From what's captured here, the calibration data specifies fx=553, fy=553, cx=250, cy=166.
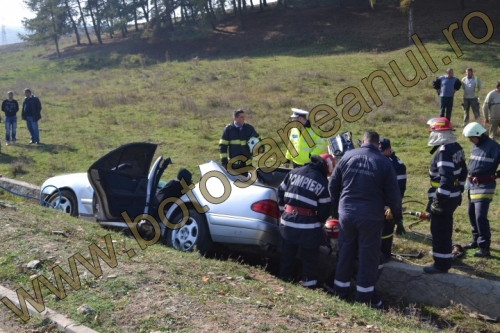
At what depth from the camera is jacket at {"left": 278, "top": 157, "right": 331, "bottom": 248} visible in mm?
6012

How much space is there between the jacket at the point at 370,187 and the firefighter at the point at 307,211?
42cm

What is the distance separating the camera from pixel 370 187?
5.54m

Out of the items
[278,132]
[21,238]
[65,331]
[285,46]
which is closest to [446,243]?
[65,331]

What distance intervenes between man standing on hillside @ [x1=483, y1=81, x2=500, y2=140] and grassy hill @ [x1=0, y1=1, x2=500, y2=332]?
750 mm

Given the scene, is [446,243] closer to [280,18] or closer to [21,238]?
[21,238]

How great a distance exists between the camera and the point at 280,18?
5166cm

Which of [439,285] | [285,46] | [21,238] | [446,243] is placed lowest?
[439,285]

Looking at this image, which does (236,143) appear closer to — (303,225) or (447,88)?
(303,225)

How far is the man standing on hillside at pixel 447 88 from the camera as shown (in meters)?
14.9

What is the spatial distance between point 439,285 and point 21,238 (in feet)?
15.8

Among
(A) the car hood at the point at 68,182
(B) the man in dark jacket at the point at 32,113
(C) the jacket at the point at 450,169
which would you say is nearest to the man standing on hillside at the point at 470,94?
(C) the jacket at the point at 450,169

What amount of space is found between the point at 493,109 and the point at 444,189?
7960mm

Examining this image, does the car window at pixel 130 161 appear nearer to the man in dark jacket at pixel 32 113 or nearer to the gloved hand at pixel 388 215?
the gloved hand at pixel 388 215

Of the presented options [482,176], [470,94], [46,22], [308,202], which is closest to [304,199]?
[308,202]
